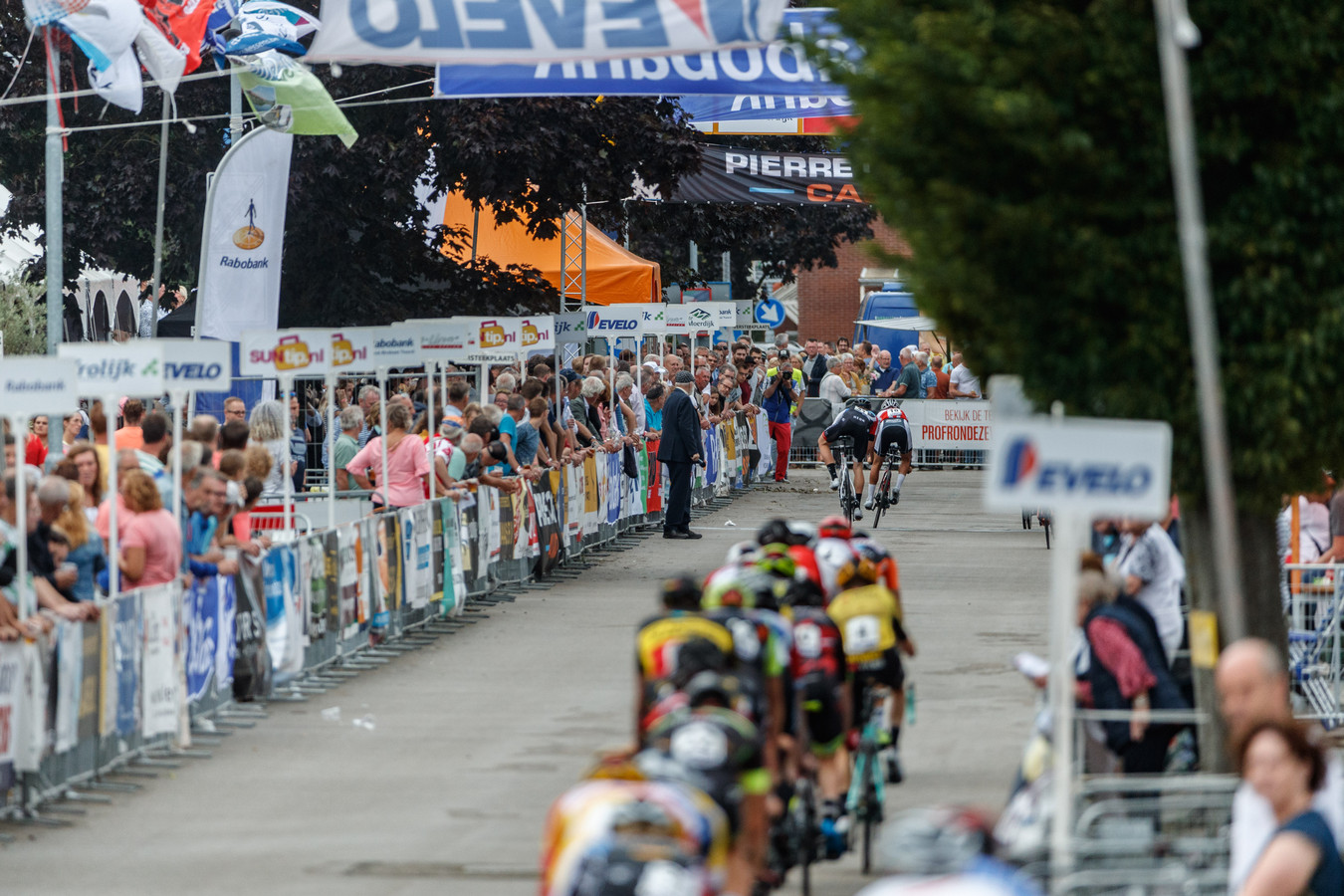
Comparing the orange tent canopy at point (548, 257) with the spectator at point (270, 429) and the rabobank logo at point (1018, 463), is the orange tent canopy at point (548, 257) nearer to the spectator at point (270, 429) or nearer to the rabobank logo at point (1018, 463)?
the spectator at point (270, 429)

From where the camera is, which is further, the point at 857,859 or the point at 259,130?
the point at 259,130

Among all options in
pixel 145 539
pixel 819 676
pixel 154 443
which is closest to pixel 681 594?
pixel 819 676

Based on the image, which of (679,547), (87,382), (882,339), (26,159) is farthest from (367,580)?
(882,339)

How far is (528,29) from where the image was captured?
462 inches

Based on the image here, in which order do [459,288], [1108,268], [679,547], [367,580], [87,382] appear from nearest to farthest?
[1108,268] < [87,382] < [367,580] < [679,547] < [459,288]

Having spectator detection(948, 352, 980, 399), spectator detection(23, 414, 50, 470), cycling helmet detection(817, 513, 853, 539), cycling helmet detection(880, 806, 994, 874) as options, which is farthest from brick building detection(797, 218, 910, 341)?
cycling helmet detection(880, 806, 994, 874)

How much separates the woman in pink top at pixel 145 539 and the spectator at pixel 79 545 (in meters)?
0.59

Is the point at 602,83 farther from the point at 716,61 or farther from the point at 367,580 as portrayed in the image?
the point at 367,580

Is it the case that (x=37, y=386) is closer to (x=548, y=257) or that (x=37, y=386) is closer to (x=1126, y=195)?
(x=1126, y=195)

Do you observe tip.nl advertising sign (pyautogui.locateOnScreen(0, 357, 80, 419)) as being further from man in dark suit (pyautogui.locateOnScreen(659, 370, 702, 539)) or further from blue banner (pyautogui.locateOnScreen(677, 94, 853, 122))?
man in dark suit (pyautogui.locateOnScreen(659, 370, 702, 539))

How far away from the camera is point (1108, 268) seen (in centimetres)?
855

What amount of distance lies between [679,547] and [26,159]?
558 inches

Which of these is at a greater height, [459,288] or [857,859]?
[459,288]

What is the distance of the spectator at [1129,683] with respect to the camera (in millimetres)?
9000
